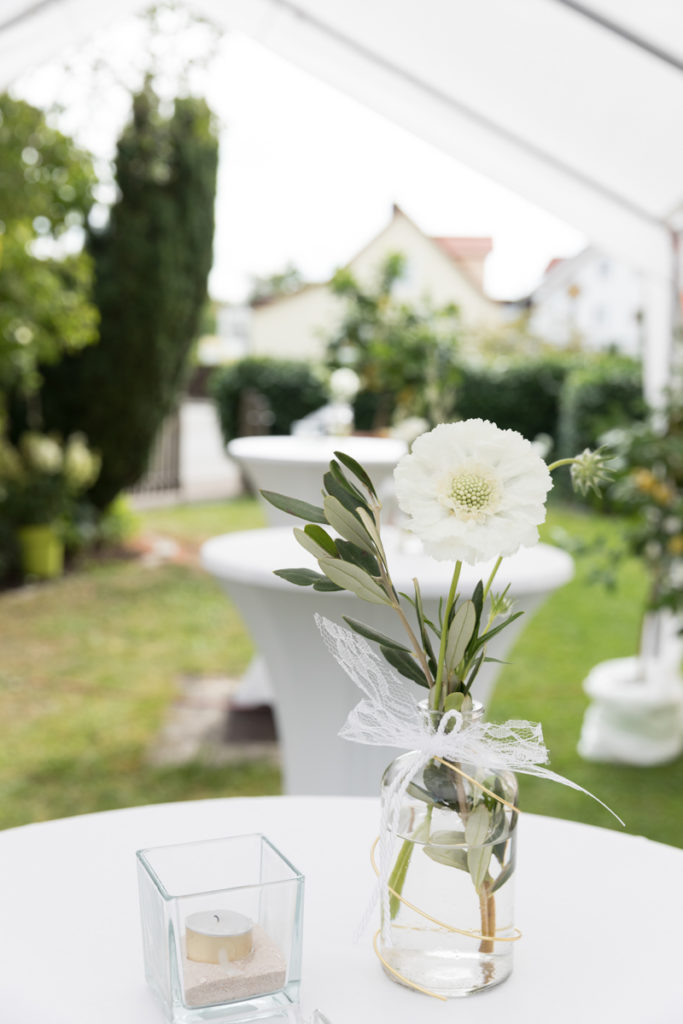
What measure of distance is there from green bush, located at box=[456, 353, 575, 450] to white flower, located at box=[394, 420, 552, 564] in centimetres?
1013

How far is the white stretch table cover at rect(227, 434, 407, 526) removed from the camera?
12.5 feet

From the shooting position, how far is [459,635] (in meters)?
0.82

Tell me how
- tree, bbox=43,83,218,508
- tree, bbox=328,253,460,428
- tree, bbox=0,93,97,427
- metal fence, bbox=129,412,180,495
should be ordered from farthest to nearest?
metal fence, bbox=129,412,180,495 < tree, bbox=43,83,218,508 < tree, bbox=328,253,460,428 < tree, bbox=0,93,97,427

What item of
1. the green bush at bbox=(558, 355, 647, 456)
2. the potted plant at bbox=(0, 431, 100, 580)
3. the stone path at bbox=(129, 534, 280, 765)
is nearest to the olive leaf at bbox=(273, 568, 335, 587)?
the stone path at bbox=(129, 534, 280, 765)

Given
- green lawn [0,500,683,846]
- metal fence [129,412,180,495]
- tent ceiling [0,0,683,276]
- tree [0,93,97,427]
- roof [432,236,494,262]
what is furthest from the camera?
roof [432,236,494,262]

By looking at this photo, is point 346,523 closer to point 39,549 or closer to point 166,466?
point 39,549

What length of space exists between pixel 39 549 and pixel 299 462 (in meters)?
3.33

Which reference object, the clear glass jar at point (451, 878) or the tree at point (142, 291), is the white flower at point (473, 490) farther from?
the tree at point (142, 291)

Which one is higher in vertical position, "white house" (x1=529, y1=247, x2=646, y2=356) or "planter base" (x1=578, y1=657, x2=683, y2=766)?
"white house" (x1=529, y1=247, x2=646, y2=356)

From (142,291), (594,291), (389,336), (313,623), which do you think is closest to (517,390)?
(389,336)

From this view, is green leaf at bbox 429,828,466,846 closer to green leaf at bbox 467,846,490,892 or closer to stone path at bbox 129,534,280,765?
green leaf at bbox 467,846,490,892

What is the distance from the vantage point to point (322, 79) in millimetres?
3043

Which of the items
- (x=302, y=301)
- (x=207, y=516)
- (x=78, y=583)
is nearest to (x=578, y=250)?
(x=302, y=301)

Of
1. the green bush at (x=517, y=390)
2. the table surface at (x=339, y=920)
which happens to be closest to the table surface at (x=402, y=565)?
the table surface at (x=339, y=920)
